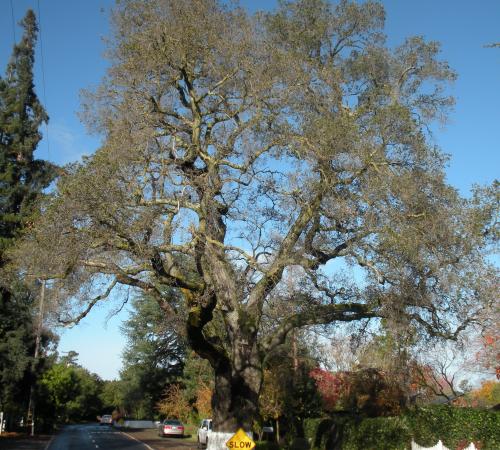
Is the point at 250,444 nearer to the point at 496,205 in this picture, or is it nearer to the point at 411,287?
the point at 411,287

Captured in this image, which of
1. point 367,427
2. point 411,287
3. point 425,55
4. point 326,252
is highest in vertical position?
point 425,55

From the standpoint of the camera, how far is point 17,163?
122 feet

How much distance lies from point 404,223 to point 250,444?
20.9 ft

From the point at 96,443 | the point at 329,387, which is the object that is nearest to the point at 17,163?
the point at 96,443

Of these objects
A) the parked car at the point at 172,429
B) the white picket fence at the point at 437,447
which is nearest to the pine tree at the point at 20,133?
the parked car at the point at 172,429

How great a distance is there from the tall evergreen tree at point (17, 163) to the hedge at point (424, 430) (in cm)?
2101

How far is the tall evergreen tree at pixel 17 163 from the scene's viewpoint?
1423 inches

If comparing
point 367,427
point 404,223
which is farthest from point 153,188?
point 367,427

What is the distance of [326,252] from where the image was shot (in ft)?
55.0

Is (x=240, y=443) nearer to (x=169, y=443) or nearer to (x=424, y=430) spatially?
(x=424, y=430)

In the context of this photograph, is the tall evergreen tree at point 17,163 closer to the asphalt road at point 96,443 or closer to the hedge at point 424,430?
the asphalt road at point 96,443

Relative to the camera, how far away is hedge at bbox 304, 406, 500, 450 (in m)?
20.1

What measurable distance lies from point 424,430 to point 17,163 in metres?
28.8

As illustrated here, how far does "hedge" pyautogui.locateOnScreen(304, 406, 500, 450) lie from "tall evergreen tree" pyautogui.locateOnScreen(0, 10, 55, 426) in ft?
68.9
